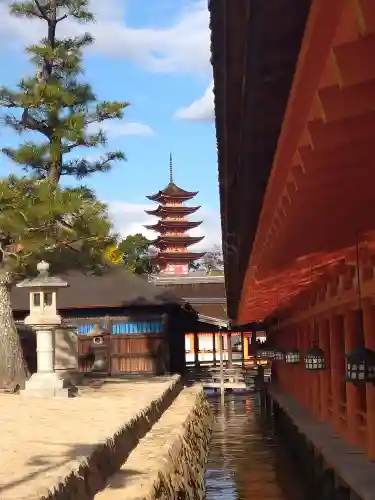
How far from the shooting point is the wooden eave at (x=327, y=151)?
262 centimetres

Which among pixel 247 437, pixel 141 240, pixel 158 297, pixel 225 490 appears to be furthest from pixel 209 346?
pixel 225 490

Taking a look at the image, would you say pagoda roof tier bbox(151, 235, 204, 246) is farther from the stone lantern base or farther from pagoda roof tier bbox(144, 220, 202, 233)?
the stone lantern base

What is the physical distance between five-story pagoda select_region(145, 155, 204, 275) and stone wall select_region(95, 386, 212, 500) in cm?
3989

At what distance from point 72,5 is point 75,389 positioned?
9099 mm

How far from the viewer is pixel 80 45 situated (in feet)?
62.0

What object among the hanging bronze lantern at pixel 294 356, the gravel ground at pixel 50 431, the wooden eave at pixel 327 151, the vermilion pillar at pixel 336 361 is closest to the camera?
the wooden eave at pixel 327 151

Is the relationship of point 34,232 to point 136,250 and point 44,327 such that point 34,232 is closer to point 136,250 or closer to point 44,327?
point 44,327

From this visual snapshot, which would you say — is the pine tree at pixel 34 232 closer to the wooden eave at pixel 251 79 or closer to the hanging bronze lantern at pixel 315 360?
the hanging bronze lantern at pixel 315 360

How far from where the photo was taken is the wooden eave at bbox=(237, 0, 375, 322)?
262 cm

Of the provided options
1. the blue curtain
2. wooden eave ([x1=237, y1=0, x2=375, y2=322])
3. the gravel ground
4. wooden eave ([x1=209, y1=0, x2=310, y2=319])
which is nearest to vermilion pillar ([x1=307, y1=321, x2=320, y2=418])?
the gravel ground

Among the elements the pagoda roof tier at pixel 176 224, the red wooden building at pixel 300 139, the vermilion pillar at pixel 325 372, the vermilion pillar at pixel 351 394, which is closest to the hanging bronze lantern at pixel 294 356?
the vermilion pillar at pixel 325 372

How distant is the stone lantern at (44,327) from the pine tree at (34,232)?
67 centimetres

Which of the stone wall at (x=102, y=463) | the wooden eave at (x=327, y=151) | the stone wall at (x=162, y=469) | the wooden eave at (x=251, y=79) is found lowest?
the stone wall at (x=162, y=469)

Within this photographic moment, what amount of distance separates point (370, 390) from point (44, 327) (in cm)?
997
